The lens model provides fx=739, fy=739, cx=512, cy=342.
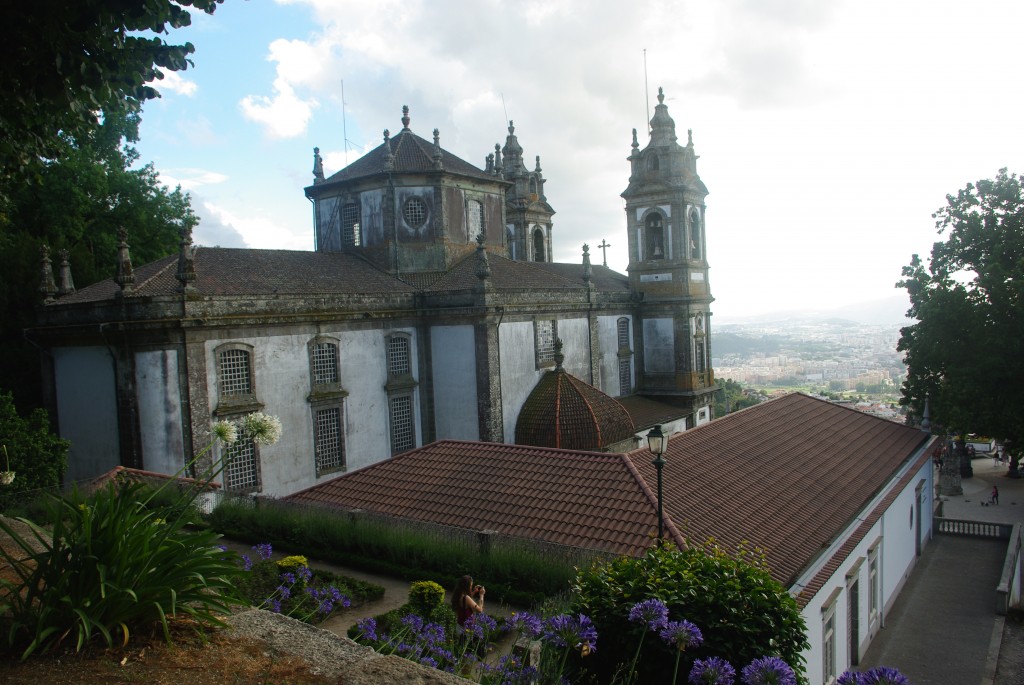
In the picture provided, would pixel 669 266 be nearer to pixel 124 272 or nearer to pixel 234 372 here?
pixel 234 372

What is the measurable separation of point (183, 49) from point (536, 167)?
41085 millimetres

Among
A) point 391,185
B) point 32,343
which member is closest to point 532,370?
point 391,185

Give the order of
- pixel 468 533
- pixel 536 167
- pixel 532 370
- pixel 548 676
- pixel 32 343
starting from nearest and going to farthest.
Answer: pixel 548 676, pixel 468 533, pixel 32 343, pixel 532 370, pixel 536 167

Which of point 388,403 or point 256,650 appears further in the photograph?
point 388,403

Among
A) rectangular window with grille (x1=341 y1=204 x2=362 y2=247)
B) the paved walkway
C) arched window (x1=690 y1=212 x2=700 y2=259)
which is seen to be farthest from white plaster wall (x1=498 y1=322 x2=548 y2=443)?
arched window (x1=690 y1=212 x2=700 y2=259)

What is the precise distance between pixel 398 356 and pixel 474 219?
7.78 m

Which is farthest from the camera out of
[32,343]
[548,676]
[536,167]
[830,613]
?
[536,167]

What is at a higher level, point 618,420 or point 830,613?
point 618,420

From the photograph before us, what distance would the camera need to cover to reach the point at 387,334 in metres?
25.8

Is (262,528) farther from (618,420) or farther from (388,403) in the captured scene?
(618,420)

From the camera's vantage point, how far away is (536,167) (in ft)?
158

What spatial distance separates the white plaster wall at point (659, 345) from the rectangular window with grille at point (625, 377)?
1.32 metres

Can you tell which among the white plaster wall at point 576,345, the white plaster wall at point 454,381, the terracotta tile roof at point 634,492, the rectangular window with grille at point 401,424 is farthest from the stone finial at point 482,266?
the terracotta tile roof at point 634,492

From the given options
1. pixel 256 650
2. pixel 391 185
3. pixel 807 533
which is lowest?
pixel 807 533
